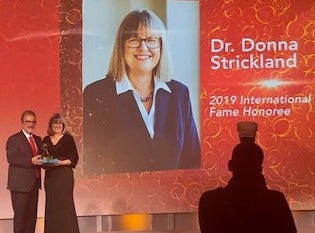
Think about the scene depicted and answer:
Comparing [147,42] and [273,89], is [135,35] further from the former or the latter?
[273,89]

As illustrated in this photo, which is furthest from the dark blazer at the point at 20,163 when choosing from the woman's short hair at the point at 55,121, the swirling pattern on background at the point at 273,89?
the swirling pattern on background at the point at 273,89

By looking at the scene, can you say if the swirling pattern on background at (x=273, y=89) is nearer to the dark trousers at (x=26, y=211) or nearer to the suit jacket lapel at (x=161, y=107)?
the suit jacket lapel at (x=161, y=107)

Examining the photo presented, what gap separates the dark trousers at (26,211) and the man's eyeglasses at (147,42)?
1.39m

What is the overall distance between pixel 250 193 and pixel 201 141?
424 centimetres

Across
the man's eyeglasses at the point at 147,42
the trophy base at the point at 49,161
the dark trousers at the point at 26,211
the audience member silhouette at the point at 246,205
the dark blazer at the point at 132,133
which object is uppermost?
the man's eyeglasses at the point at 147,42

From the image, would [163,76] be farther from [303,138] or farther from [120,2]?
[303,138]

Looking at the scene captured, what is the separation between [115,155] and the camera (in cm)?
594

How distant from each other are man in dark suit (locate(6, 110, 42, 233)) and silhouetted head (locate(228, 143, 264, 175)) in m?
3.73

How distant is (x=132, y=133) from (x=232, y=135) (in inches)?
32.7

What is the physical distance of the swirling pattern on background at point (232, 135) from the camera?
598 centimetres

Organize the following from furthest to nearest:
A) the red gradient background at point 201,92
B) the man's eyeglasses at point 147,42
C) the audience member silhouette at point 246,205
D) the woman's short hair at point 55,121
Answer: the man's eyeglasses at point 147,42 < the red gradient background at point 201,92 < the woman's short hair at point 55,121 < the audience member silhouette at point 246,205

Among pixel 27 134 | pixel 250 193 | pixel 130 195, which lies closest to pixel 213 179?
pixel 130 195

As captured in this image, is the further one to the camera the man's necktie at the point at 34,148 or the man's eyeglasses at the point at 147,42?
the man's eyeglasses at the point at 147,42

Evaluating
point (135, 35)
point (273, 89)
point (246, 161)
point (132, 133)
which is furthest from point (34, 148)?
point (246, 161)
